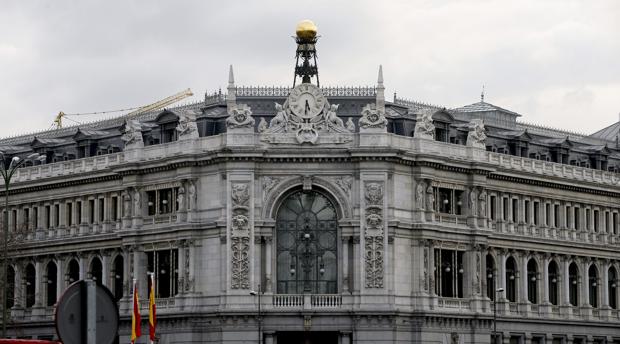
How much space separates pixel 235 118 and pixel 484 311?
21898 mm

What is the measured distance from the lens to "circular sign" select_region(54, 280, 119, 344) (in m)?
19.1

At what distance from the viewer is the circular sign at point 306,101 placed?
9500cm

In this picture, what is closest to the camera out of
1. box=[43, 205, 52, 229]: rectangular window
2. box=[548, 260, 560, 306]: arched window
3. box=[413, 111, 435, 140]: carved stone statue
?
box=[413, 111, 435, 140]: carved stone statue

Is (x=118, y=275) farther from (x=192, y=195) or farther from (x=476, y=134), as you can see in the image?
(x=476, y=134)

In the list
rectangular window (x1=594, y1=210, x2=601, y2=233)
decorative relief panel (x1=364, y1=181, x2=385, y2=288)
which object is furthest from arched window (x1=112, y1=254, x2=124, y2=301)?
rectangular window (x1=594, y1=210, x2=601, y2=233)

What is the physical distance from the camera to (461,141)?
104500mm

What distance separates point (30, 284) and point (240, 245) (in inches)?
1065

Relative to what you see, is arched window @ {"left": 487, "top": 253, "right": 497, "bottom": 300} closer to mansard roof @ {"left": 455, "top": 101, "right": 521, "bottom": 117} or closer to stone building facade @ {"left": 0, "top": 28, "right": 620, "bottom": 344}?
stone building facade @ {"left": 0, "top": 28, "right": 620, "bottom": 344}

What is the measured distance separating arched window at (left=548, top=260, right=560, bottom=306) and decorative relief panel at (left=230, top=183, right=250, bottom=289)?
2888 cm

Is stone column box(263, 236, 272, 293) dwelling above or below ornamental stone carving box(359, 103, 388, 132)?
below

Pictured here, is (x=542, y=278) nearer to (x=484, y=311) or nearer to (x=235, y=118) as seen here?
(x=484, y=311)

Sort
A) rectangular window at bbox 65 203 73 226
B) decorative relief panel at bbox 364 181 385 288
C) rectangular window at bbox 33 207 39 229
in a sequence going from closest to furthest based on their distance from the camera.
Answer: decorative relief panel at bbox 364 181 385 288, rectangular window at bbox 65 203 73 226, rectangular window at bbox 33 207 39 229

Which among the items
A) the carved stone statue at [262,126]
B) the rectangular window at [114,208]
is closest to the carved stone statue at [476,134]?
the carved stone statue at [262,126]

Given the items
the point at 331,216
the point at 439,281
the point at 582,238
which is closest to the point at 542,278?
the point at 582,238
